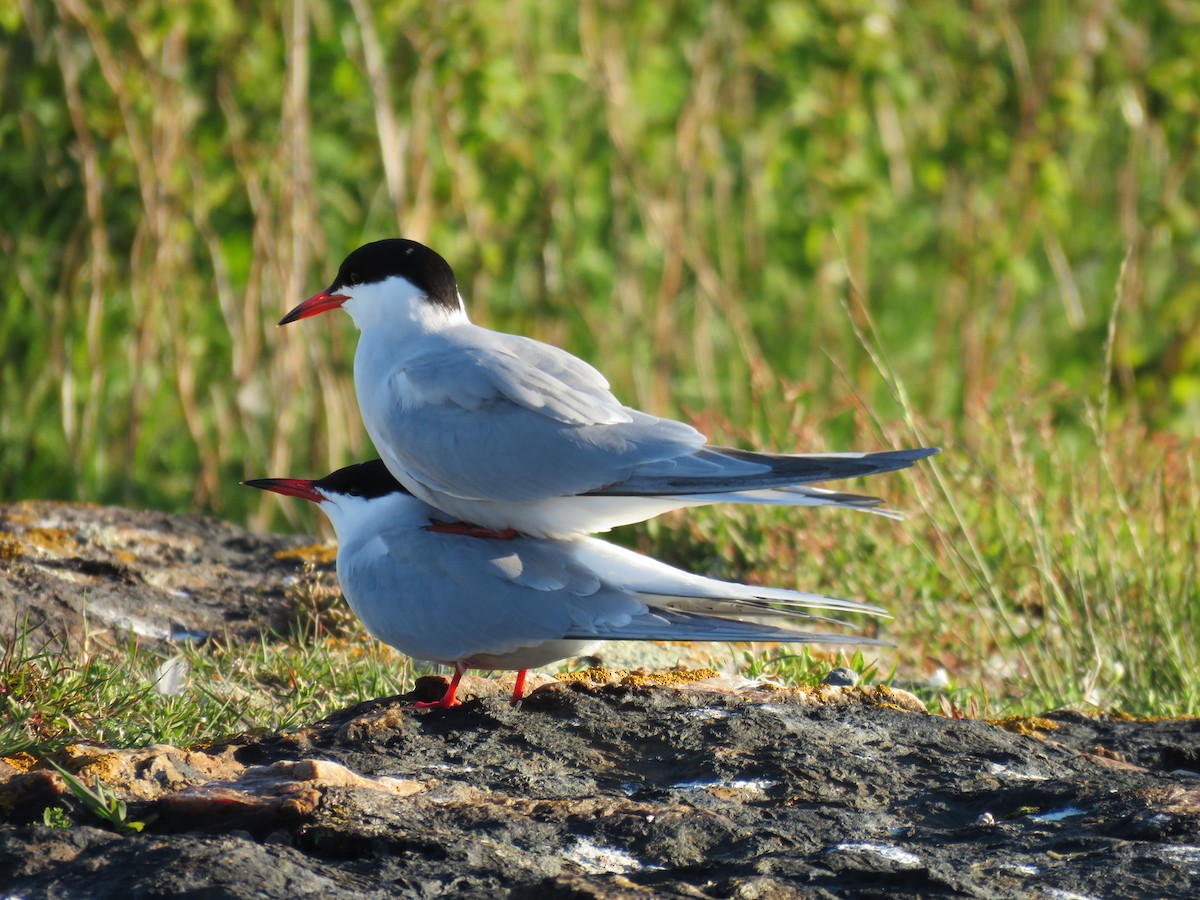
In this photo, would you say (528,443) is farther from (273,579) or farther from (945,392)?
(945,392)

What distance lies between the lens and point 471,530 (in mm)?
2746

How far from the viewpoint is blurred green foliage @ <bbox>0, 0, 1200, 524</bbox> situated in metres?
5.38

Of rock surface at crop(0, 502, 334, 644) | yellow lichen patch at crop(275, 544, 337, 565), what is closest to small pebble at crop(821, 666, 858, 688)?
rock surface at crop(0, 502, 334, 644)

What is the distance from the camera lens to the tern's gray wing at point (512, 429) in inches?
104

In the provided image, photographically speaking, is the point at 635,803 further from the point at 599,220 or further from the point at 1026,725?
the point at 599,220

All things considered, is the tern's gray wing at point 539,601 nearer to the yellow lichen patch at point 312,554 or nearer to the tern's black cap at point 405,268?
the tern's black cap at point 405,268

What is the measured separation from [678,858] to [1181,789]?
787 mm

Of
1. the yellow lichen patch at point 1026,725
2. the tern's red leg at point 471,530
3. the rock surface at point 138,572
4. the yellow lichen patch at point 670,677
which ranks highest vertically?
the tern's red leg at point 471,530

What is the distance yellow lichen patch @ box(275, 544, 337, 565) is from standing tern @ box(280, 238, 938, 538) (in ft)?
2.57

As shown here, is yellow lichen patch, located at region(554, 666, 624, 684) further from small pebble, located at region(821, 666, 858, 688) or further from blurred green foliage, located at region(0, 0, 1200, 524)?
blurred green foliage, located at region(0, 0, 1200, 524)

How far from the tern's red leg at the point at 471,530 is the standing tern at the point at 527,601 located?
0.6 inches

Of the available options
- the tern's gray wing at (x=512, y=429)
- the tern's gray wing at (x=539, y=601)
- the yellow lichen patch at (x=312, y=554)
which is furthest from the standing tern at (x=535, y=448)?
the yellow lichen patch at (x=312, y=554)

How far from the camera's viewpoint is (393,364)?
2957 mm

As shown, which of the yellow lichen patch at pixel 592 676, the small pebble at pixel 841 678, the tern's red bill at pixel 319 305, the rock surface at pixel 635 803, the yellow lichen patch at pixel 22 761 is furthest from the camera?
the tern's red bill at pixel 319 305
